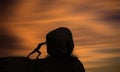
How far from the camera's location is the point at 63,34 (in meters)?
1.68

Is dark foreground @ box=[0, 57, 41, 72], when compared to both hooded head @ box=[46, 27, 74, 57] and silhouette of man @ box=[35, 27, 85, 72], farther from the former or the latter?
hooded head @ box=[46, 27, 74, 57]

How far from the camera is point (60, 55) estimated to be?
176 centimetres

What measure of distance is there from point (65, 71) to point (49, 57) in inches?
6.2

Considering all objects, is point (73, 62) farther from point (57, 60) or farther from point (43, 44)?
point (43, 44)

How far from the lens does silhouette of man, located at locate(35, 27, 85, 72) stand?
5.46 feet

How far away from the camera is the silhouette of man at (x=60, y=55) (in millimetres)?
1665

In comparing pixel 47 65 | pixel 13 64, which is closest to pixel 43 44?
pixel 47 65

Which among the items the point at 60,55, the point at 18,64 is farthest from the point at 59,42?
the point at 18,64

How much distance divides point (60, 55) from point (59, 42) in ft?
0.49

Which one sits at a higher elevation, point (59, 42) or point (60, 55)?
point (59, 42)

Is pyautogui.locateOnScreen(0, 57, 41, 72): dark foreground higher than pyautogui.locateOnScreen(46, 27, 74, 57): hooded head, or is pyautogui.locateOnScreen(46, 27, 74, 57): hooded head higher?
pyautogui.locateOnScreen(46, 27, 74, 57): hooded head

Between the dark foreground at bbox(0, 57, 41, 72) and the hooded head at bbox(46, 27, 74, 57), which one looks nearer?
the dark foreground at bbox(0, 57, 41, 72)

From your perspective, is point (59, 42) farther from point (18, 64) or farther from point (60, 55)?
point (18, 64)

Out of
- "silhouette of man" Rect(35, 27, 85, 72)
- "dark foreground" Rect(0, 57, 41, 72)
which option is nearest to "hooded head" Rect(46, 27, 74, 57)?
"silhouette of man" Rect(35, 27, 85, 72)
